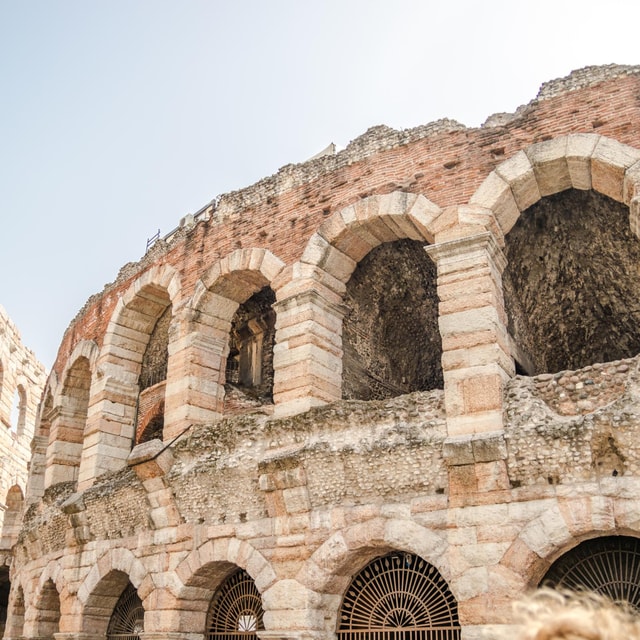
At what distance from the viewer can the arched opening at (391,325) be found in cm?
937

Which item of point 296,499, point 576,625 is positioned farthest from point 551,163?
point 576,625

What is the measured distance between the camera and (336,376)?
855 cm

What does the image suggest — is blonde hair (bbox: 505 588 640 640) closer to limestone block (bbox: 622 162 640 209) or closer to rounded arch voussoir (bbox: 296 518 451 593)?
rounded arch voussoir (bbox: 296 518 451 593)

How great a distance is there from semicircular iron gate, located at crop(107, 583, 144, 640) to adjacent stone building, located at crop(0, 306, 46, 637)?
9222 mm

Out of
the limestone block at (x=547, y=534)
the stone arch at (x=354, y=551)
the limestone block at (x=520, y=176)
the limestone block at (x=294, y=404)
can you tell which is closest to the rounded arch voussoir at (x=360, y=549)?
the stone arch at (x=354, y=551)

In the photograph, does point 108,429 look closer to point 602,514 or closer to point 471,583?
point 471,583

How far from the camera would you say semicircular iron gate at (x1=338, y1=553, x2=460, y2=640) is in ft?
22.2

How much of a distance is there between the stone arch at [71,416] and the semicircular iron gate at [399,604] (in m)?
6.27

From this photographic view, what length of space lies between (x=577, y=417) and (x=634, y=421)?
1.63 feet

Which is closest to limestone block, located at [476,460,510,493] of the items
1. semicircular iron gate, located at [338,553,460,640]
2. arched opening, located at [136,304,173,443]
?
semicircular iron gate, located at [338,553,460,640]

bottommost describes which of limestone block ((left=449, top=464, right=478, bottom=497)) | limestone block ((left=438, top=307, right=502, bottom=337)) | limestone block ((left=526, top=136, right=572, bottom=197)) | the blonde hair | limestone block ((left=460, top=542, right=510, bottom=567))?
the blonde hair

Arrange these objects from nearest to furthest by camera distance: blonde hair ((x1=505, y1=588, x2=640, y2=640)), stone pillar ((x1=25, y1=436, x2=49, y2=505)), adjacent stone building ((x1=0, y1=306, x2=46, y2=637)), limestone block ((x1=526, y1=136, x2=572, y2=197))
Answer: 1. blonde hair ((x1=505, y1=588, x2=640, y2=640))
2. limestone block ((x1=526, y1=136, x2=572, y2=197))
3. stone pillar ((x1=25, y1=436, x2=49, y2=505))
4. adjacent stone building ((x1=0, y1=306, x2=46, y2=637))

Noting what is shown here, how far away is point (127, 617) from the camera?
31.3 feet

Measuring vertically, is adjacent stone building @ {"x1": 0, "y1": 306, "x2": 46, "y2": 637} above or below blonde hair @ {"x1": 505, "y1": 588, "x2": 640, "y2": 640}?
above
